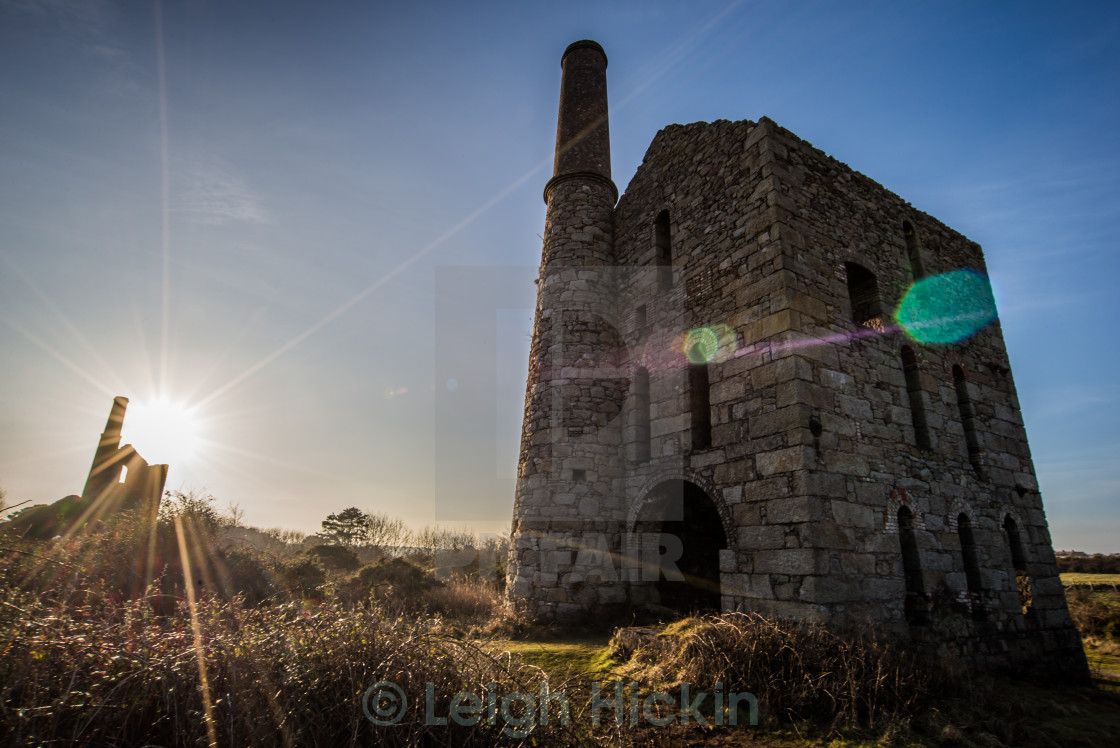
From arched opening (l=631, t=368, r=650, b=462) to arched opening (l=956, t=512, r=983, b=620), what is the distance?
16.3ft

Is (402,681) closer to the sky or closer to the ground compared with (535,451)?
closer to the ground

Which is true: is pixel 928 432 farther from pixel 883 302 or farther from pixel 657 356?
pixel 657 356

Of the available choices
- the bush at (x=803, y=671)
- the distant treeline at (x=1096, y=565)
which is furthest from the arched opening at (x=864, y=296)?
the distant treeline at (x=1096, y=565)

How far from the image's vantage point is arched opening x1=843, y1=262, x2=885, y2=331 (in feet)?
29.1

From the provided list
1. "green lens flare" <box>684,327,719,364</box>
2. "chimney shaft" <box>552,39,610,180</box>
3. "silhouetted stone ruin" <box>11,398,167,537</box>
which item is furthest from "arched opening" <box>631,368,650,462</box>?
"silhouetted stone ruin" <box>11,398,167,537</box>

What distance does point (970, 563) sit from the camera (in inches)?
327

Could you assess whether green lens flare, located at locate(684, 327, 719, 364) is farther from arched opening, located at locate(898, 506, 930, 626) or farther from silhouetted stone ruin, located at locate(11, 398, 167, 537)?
silhouetted stone ruin, located at locate(11, 398, 167, 537)

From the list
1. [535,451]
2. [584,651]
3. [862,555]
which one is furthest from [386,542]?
[862,555]

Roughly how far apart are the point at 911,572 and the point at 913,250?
20.2ft

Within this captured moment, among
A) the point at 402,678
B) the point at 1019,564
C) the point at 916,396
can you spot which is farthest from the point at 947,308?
the point at 402,678

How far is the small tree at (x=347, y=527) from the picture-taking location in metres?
28.4

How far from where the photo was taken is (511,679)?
389 centimetres

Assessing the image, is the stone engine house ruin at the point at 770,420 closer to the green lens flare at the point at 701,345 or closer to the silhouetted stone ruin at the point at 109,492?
the green lens flare at the point at 701,345

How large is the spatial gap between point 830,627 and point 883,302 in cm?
561
